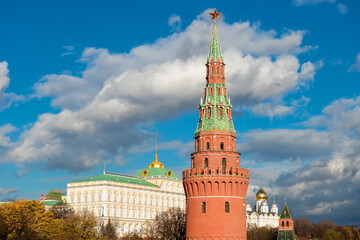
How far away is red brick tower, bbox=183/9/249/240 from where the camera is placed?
71500 mm

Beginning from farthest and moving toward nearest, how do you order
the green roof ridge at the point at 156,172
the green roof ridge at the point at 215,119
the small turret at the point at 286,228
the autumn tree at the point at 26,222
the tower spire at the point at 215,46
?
the green roof ridge at the point at 156,172, the small turret at the point at 286,228, the autumn tree at the point at 26,222, the tower spire at the point at 215,46, the green roof ridge at the point at 215,119

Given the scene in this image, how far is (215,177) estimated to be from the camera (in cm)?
7162

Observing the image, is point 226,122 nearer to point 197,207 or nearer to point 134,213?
point 197,207

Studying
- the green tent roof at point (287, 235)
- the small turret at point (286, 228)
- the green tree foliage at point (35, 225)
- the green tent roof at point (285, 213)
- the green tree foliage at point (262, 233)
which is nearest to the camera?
the green tree foliage at point (35, 225)

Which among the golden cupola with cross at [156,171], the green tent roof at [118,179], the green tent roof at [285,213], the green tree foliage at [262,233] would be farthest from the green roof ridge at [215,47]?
the golden cupola with cross at [156,171]

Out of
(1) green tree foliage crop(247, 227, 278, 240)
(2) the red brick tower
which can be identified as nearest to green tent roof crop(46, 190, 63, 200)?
(1) green tree foliage crop(247, 227, 278, 240)

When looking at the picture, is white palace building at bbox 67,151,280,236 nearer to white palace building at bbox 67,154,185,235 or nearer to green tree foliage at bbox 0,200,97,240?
white palace building at bbox 67,154,185,235

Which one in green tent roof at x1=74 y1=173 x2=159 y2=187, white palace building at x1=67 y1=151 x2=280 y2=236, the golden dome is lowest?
white palace building at x1=67 y1=151 x2=280 y2=236

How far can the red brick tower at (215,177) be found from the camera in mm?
71500

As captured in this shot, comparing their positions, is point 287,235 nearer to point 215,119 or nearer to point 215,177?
point 215,119

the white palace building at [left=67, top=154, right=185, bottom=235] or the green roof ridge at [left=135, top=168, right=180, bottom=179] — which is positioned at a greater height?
the green roof ridge at [left=135, top=168, right=180, bottom=179]

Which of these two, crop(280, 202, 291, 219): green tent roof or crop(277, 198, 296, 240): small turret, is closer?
crop(277, 198, 296, 240): small turret

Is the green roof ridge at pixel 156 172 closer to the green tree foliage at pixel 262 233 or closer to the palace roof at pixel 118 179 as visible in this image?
the palace roof at pixel 118 179

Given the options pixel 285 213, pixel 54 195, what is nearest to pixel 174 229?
pixel 285 213
